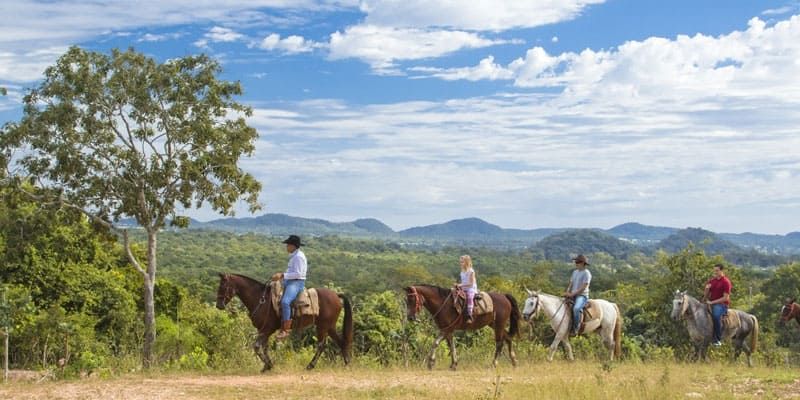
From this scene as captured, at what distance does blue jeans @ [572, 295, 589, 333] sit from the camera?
16.5 metres

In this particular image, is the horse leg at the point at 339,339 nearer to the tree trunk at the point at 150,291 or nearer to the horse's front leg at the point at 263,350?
the horse's front leg at the point at 263,350

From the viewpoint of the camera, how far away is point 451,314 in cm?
1541

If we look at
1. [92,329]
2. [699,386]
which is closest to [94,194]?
[92,329]

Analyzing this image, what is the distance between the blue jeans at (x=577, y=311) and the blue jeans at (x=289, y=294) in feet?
20.0

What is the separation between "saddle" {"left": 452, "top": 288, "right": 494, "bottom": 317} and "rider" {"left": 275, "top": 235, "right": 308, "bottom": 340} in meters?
3.21

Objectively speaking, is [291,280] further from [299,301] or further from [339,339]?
[339,339]

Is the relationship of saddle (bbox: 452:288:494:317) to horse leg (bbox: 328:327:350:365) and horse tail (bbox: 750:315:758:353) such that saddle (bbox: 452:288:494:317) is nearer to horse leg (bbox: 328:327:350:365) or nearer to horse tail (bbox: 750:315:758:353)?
horse leg (bbox: 328:327:350:365)

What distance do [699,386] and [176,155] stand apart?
521 inches

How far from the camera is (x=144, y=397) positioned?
36.4ft

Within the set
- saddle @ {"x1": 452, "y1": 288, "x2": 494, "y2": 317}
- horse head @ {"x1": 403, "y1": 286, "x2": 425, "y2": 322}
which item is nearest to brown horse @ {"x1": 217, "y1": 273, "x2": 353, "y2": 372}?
horse head @ {"x1": 403, "y1": 286, "x2": 425, "y2": 322}

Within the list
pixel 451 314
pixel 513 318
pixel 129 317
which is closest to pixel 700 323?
pixel 513 318

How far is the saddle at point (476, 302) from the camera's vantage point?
1538cm

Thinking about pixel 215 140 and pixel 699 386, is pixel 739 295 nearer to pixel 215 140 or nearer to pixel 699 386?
pixel 699 386

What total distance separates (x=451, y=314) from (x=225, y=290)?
14.6ft
